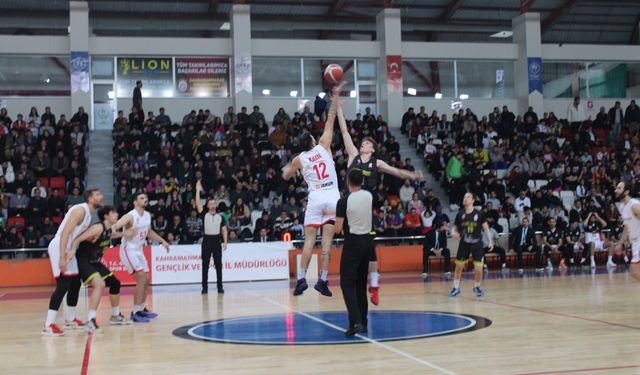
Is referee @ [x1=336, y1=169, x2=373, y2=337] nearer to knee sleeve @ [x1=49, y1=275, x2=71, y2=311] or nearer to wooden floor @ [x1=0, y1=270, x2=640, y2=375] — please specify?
wooden floor @ [x1=0, y1=270, x2=640, y2=375]

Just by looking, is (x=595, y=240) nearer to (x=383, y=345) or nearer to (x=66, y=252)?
(x=383, y=345)

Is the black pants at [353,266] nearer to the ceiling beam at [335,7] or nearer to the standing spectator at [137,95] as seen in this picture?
the standing spectator at [137,95]

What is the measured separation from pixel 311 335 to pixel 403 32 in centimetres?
3099

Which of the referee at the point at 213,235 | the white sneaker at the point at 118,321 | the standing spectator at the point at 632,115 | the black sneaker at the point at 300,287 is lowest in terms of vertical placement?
the white sneaker at the point at 118,321

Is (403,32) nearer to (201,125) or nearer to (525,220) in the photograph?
(201,125)

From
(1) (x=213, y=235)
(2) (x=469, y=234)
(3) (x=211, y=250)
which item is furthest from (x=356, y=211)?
(3) (x=211, y=250)

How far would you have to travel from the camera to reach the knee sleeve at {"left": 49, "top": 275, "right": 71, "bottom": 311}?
10.8m

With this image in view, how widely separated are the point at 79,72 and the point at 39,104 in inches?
78.0

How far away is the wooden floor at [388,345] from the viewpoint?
739 centimetres

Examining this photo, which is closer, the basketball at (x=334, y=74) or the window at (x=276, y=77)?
the basketball at (x=334, y=74)

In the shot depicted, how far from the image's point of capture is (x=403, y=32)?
1535 inches

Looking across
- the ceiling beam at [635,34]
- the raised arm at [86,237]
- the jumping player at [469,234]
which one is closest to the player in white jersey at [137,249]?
the raised arm at [86,237]

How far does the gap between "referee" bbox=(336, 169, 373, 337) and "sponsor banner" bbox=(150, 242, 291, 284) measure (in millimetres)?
11760

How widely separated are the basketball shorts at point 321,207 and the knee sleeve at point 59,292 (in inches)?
128
